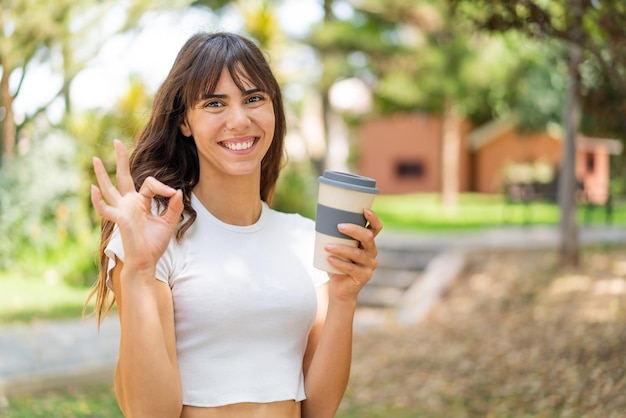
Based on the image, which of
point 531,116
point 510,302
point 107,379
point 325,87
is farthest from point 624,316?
point 531,116

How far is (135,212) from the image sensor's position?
166 centimetres

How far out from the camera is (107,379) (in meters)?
6.35

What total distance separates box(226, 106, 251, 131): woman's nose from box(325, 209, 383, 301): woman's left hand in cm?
35

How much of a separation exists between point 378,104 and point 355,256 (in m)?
22.3

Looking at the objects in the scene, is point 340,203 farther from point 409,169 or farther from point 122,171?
point 409,169

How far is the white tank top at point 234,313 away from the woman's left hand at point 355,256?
0.44 ft

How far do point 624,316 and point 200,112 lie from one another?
6111 mm

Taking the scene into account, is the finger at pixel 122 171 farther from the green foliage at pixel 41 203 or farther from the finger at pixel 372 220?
the green foliage at pixel 41 203

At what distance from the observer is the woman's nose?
192 centimetres

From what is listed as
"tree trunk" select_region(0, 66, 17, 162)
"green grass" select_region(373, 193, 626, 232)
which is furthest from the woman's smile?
"green grass" select_region(373, 193, 626, 232)

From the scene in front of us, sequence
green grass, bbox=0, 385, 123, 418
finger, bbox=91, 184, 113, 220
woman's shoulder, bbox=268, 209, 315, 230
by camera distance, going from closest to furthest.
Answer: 1. finger, bbox=91, 184, 113, 220
2. woman's shoulder, bbox=268, 209, 315, 230
3. green grass, bbox=0, 385, 123, 418

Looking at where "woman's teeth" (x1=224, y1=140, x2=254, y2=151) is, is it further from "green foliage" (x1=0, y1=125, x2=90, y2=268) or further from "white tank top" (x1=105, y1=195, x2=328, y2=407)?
"green foliage" (x1=0, y1=125, x2=90, y2=268)

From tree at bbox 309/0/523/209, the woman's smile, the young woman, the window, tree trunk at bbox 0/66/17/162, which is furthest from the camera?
the window

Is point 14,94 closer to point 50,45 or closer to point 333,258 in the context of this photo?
point 50,45
